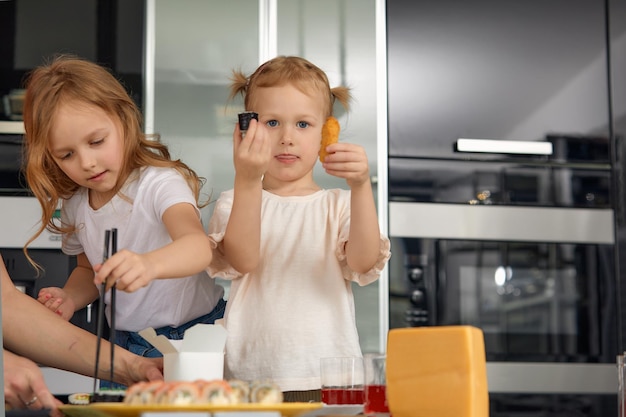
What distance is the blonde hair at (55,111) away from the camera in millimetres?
1527

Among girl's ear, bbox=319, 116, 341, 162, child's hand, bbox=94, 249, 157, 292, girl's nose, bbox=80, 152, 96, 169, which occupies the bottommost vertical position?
child's hand, bbox=94, 249, 157, 292

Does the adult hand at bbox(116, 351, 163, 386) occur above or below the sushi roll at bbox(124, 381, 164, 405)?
below

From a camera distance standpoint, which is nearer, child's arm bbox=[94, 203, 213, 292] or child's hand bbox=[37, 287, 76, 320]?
child's arm bbox=[94, 203, 213, 292]

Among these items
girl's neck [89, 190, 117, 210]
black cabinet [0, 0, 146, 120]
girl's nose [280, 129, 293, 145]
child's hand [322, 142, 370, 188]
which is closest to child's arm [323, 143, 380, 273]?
child's hand [322, 142, 370, 188]

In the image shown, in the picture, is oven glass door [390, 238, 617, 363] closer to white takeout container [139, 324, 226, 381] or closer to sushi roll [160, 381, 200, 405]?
white takeout container [139, 324, 226, 381]

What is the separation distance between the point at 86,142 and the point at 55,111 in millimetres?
73

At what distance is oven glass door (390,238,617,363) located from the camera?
2.62 meters

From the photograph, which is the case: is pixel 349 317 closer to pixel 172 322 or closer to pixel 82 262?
pixel 172 322

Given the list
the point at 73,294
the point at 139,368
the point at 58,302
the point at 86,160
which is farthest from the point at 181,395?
the point at 73,294

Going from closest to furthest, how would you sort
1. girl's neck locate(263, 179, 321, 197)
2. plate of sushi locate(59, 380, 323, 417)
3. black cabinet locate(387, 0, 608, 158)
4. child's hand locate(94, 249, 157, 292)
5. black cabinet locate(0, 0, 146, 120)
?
plate of sushi locate(59, 380, 323, 417) → child's hand locate(94, 249, 157, 292) → girl's neck locate(263, 179, 321, 197) → black cabinet locate(0, 0, 146, 120) → black cabinet locate(387, 0, 608, 158)

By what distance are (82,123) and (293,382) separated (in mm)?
612

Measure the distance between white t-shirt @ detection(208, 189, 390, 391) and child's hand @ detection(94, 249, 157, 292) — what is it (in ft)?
1.78

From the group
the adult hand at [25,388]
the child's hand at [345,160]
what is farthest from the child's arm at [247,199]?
the adult hand at [25,388]

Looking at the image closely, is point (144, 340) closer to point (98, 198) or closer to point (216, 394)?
point (98, 198)
